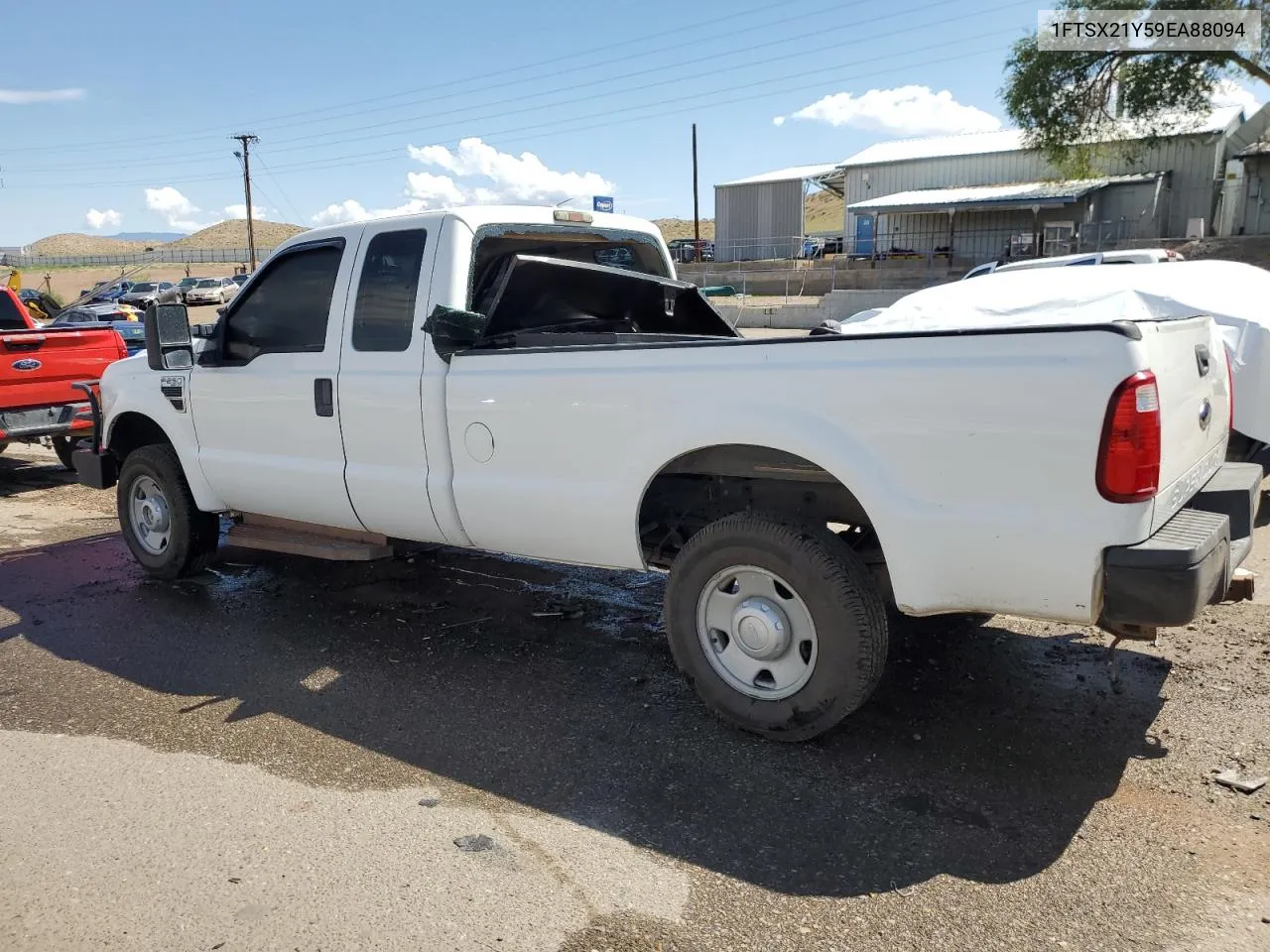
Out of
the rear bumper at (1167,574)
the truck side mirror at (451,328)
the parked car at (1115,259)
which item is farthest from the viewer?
the parked car at (1115,259)

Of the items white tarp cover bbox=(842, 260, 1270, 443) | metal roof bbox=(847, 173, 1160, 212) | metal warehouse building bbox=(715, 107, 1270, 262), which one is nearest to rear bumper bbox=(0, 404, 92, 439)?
white tarp cover bbox=(842, 260, 1270, 443)

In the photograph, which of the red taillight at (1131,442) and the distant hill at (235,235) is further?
the distant hill at (235,235)

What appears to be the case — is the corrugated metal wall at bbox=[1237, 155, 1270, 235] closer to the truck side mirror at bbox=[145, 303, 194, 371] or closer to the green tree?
the green tree

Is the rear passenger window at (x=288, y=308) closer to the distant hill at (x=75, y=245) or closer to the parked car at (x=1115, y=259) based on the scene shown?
the parked car at (x=1115, y=259)

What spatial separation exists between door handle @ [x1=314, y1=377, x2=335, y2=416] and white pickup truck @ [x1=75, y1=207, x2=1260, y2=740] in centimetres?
1

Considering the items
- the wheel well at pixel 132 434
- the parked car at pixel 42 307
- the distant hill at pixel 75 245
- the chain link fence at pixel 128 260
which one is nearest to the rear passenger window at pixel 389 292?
the wheel well at pixel 132 434

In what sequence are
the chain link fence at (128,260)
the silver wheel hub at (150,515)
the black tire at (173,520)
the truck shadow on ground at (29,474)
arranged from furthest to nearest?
the chain link fence at (128,260) → the truck shadow on ground at (29,474) → the silver wheel hub at (150,515) → the black tire at (173,520)

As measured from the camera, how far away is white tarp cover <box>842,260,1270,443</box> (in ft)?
20.0

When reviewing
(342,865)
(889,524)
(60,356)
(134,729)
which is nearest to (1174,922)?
(889,524)

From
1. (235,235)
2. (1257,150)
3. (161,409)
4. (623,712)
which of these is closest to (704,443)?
(623,712)

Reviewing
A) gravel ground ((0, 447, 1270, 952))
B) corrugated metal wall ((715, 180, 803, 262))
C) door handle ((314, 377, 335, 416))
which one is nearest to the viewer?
gravel ground ((0, 447, 1270, 952))

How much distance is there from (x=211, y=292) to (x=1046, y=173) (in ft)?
128

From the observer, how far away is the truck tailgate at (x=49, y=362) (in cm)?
928

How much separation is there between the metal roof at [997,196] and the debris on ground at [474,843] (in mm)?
38597
